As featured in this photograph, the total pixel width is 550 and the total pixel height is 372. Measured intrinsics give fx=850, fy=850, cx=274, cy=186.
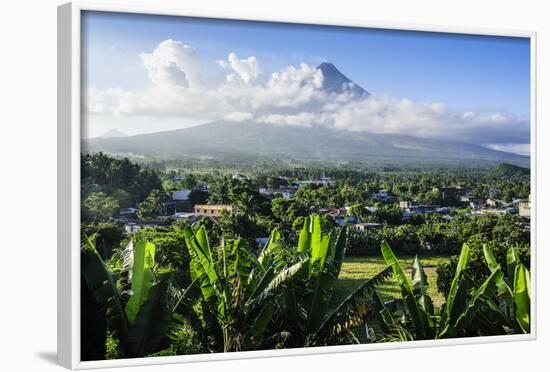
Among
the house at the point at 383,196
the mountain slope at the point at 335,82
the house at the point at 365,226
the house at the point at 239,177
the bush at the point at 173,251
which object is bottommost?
the bush at the point at 173,251

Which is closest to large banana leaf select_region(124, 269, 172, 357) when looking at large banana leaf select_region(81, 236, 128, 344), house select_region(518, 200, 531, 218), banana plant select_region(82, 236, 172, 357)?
banana plant select_region(82, 236, 172, 357)

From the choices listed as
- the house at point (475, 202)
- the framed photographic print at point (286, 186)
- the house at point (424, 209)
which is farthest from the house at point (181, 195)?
the house at point (475, 202)

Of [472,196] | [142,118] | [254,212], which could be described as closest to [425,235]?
[472,196]

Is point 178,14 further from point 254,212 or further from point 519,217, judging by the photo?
point 519,217

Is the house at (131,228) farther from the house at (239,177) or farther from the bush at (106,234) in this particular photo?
the house at (239,177)
